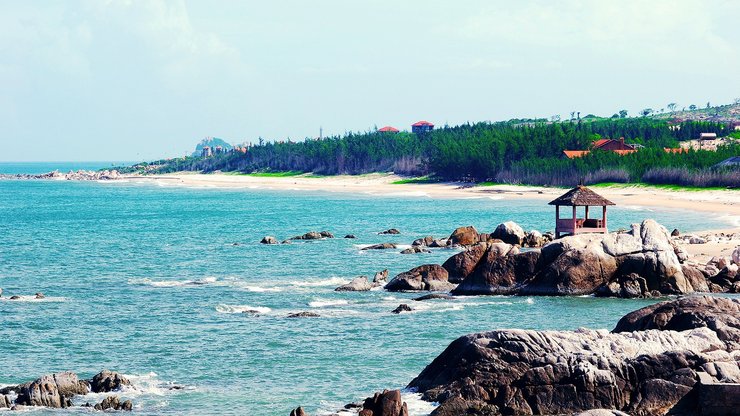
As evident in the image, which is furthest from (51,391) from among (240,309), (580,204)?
(580,204)

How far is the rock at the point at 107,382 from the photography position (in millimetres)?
25406

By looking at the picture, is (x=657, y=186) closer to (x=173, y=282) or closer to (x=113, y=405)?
(x=173, y=282)

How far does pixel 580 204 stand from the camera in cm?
4541

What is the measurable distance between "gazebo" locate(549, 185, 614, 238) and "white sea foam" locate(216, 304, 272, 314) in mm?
15358

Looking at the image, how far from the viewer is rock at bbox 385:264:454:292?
40.2m

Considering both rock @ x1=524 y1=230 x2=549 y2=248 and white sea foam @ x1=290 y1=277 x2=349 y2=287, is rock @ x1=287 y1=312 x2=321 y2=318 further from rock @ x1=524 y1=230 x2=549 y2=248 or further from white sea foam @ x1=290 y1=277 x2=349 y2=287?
rock @ x1=524 y1=230 x2=549 y2=248

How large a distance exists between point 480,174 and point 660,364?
10822 cm

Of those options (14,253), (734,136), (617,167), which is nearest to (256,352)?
(14,253)

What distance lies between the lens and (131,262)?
182 ft

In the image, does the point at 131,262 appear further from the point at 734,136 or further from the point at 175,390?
the point at 734,136

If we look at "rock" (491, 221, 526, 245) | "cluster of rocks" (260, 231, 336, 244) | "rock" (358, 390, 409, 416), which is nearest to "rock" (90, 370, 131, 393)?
"rock" (358, 390, 409, 416)

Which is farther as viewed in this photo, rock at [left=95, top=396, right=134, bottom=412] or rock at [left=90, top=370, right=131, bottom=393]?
rock at [left=90, top=370, right=131, bottom=393]

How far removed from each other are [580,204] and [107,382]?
2558 cm

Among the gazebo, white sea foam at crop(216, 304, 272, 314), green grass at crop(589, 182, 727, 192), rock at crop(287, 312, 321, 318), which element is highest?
the gazebo
